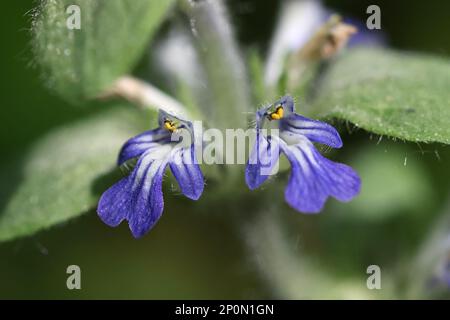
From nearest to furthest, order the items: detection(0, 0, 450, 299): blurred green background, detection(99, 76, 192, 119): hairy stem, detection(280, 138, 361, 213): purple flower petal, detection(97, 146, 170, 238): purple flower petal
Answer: detection(280, 138, 361, 213): purple flower petal, detection(97, 146, 170, 238): purple flower petal, detection(99, 76, 192, 119): hairy stem, detection(0, 0, 450, 299): blurred green background

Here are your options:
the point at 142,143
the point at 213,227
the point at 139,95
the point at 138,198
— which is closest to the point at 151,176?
the point at 138,198

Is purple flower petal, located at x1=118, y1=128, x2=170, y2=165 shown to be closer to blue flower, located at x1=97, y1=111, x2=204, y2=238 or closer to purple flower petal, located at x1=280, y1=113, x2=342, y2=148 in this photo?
blue flower, located at x1=97, y1=111, x2=204, y2=238

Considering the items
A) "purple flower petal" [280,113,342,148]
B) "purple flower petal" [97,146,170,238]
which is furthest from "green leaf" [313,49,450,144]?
"purple flower petal" [97,146,170,238]

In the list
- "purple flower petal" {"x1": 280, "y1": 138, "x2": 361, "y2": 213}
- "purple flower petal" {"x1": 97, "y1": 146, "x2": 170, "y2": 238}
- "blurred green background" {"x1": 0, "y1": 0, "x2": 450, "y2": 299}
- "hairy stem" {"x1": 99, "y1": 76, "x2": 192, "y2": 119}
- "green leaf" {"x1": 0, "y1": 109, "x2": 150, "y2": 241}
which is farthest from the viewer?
"blurred green background" {"x1": 0, "y1": 0, "x2": 450, "y2": 299}

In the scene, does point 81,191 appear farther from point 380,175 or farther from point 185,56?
point 380,175

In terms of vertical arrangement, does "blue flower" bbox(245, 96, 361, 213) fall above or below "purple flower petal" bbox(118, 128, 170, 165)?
below

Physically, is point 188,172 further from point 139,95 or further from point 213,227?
point 213,227

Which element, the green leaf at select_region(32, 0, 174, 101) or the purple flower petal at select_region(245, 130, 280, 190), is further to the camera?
the green leaf at select_region(32, 0, 174, 101)
